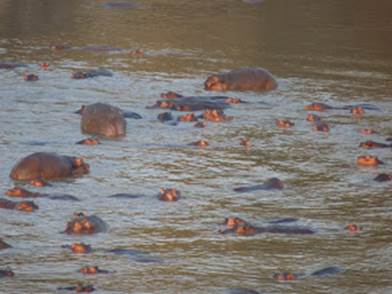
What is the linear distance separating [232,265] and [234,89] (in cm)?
739

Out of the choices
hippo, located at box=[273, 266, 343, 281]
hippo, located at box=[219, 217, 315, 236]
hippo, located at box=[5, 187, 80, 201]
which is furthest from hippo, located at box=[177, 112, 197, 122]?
hippo, located at box=[273, 266, 343, 281]

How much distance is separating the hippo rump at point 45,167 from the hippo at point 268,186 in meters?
1.50

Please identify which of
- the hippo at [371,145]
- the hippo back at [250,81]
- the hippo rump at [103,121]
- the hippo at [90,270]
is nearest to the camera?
the hippo at [90,270]

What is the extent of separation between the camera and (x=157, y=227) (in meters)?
10.2

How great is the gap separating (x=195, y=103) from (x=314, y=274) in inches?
247

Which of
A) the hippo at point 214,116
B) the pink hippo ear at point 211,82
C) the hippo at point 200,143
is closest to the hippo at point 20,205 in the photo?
the hippo at point 200,143

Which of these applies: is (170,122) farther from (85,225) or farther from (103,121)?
(85,225)

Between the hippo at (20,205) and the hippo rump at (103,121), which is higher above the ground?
the hippo rump at (103,121)

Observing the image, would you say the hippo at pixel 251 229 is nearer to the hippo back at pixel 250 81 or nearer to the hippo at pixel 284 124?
the hippo at pixel 284 124

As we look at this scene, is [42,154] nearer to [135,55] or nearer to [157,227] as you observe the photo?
[157,227]

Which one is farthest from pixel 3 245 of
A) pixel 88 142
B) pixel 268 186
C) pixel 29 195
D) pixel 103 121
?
pixel 103 121

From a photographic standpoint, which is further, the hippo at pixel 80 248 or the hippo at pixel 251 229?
the hippo at pixel 251 229

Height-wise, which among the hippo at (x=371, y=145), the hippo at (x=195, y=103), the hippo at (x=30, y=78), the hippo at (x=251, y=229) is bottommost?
the hippo at (x=251, y=229)

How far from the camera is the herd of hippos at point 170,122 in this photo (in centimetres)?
993
